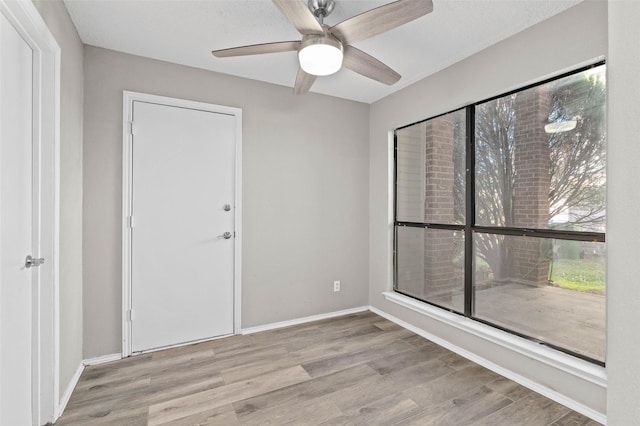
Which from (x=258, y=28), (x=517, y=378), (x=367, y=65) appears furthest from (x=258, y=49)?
(x=517, y=378)

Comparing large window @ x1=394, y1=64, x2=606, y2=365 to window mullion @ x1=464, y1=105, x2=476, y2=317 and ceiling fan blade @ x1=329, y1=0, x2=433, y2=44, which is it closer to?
window mullion @ x1=464, y1=105, x2=476, y2=317

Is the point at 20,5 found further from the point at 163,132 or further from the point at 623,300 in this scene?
the point at 623,300

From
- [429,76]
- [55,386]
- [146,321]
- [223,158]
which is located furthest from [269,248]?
[429,76]

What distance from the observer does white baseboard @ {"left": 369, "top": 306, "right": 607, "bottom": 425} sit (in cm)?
185

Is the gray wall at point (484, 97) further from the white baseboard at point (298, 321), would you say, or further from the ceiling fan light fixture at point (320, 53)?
the ceiling fan light fixture at point (320, 53)

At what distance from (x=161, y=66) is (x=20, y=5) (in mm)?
1334

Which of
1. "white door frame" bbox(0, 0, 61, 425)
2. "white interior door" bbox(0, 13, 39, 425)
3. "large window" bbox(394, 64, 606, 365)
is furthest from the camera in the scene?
"large window" bbox(394, 64, 606, 365)

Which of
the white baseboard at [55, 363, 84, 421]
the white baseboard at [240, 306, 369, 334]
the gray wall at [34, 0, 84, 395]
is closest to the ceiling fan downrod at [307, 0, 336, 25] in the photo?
the gray wall at [34, 0, 84, 395]

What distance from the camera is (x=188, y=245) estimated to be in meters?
2.78

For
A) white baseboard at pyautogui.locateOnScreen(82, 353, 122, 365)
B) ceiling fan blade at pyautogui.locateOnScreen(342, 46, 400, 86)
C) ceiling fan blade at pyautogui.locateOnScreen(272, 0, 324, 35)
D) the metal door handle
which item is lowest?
white baseboard at pyautogui.locateOnScreen(82, 353, 122, 365)

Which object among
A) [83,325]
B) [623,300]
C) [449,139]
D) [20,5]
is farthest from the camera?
[449,139]

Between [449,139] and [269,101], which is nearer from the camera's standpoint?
[449,139]

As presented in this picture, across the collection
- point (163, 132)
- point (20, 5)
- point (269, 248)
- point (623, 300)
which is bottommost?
point (269, 248)

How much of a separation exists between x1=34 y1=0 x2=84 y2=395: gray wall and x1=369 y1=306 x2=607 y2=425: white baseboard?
284 cm
